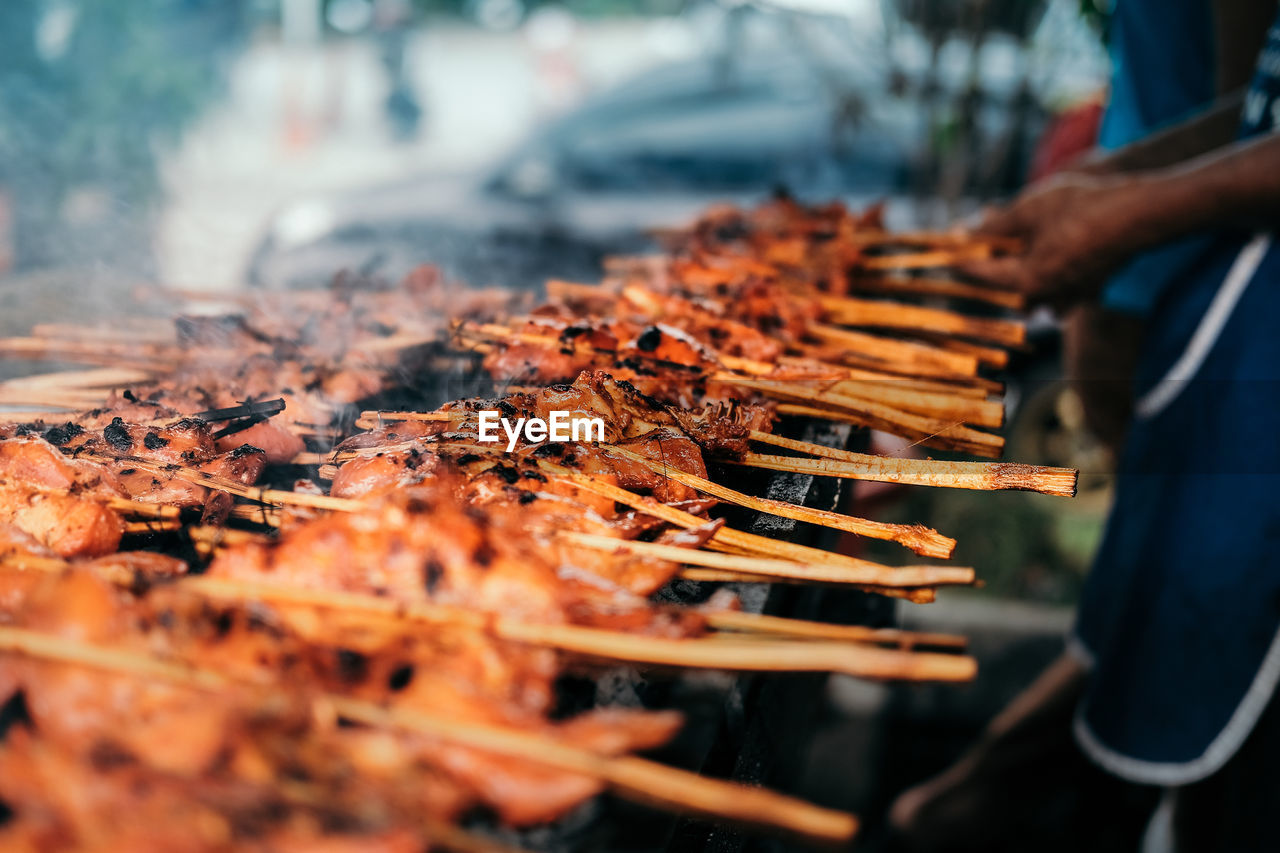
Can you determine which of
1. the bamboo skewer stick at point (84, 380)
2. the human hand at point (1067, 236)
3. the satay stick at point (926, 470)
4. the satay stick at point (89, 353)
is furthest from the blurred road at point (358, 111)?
the satay stick at point (926, 470)

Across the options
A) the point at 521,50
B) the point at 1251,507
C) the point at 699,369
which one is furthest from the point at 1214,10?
the point at 521,50

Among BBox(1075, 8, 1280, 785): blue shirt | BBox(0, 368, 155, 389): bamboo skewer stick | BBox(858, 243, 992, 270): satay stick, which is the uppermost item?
BBox(858, 243, 992, 270): satay stick

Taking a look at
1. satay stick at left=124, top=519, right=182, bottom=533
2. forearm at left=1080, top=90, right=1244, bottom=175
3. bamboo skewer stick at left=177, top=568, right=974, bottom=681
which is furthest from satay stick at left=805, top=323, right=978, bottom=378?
forearm at left=1080, top=90, right=1244, bottom=175

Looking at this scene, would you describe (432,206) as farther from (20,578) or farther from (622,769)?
(622,769)

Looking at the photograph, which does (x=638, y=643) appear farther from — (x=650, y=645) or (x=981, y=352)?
(x=981, y=352)

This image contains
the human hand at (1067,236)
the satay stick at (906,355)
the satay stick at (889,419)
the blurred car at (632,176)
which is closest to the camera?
the satay stick at (889,419)

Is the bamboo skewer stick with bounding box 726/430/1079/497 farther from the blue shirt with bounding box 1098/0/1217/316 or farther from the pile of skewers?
the blue shirt with bounding box 1098/0/1217/316

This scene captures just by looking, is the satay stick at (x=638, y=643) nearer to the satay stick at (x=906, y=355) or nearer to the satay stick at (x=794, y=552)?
the satay stick at (x=794, y=552)
